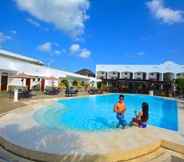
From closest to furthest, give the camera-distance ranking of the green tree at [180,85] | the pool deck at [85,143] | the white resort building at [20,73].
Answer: the pool deck at [85,143] → the white resort building at [20,73] → the green tree at [180,85]

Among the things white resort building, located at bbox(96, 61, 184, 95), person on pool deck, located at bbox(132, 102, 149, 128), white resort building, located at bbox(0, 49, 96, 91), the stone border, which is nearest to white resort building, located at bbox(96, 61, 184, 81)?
white resort building, located at bbox(96, 61, 184, 95)

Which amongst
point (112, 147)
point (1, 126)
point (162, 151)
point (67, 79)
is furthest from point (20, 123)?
point (67, 79)

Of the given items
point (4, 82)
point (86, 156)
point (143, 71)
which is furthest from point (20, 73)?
point (143, 71)

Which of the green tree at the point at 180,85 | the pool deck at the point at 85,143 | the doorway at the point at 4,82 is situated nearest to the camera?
the pool deck at the point at 85,143

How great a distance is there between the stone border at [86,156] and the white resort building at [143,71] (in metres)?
40.0

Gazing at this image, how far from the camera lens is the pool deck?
17.9 ft

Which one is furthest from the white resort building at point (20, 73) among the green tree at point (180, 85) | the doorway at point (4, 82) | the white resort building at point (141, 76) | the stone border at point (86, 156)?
the green tree at point (180, 85)

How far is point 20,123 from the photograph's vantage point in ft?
29.3

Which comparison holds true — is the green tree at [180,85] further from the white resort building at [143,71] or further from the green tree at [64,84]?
the green tree at [64,84]

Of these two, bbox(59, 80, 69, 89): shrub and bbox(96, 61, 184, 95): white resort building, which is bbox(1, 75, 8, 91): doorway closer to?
bbox(59, 80, 69, 89): shrub

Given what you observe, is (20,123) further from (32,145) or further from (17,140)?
(32,145)

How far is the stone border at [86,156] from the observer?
210 inches

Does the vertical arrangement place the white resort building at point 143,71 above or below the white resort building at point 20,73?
above

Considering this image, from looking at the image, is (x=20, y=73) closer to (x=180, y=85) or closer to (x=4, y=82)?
(x=4, y=82)
